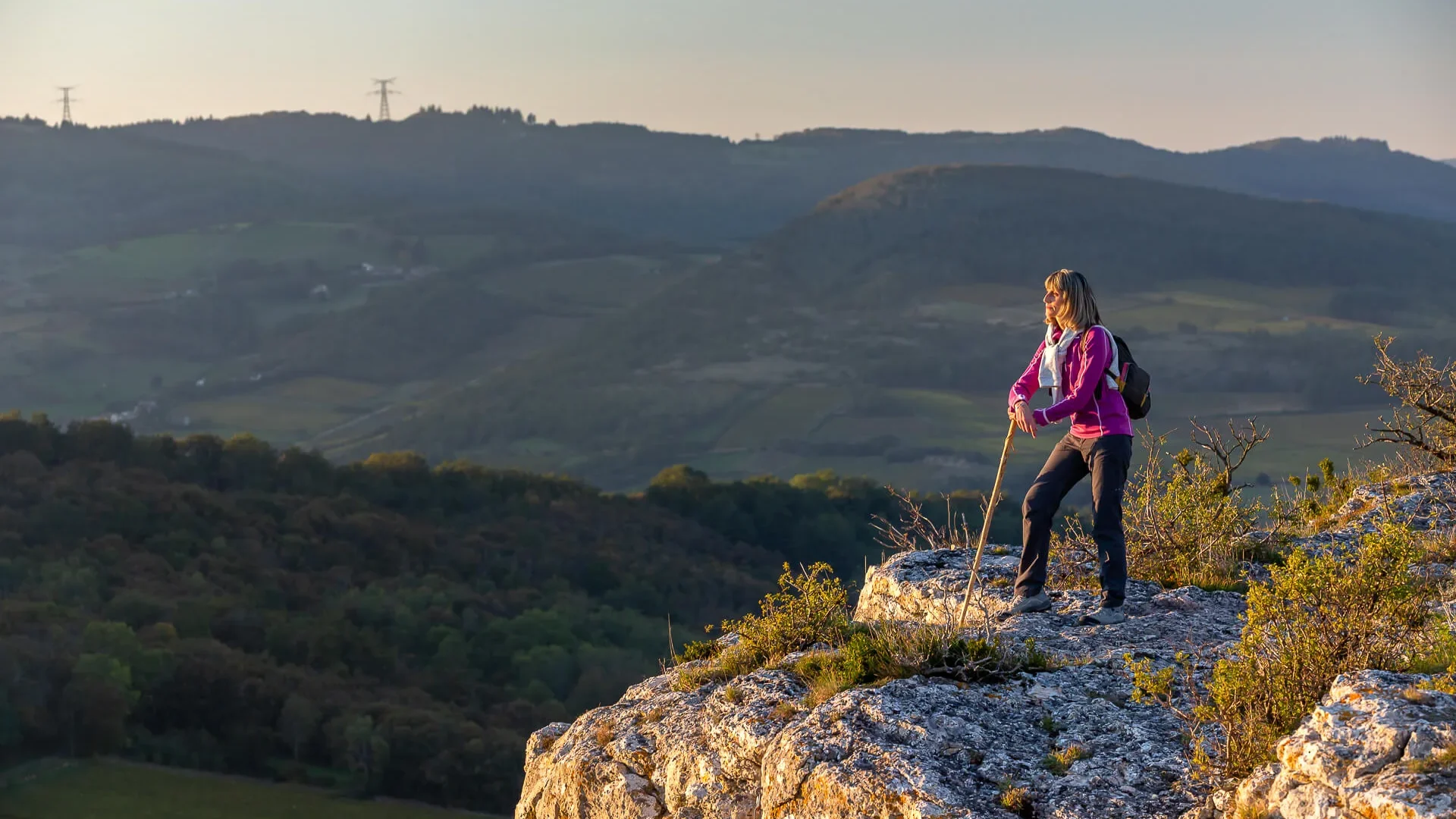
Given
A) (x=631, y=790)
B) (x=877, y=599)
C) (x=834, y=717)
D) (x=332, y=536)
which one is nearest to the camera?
(x=834, y=717)

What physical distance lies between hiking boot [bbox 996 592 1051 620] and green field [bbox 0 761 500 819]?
53.5 metres

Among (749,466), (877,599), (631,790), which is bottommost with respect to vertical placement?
(749,466)

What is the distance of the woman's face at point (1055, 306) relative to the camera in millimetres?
7949

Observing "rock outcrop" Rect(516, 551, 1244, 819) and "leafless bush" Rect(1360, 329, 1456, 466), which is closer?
"rock outcrop" Rect(516, 551, 1244, 819)

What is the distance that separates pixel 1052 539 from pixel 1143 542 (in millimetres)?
650

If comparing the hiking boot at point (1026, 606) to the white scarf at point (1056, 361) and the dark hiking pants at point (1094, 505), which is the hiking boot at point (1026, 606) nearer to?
the dark hiking pants at point (1094, 505)

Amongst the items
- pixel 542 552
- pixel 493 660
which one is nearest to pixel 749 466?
pixel 542 552

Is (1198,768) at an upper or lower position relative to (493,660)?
upper

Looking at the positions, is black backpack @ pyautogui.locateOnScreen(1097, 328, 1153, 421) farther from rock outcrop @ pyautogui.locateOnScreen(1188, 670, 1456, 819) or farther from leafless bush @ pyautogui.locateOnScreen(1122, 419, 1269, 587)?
rock outcrop @ pyautogui.locateOnScreen(1188, 670, 1456, 819)

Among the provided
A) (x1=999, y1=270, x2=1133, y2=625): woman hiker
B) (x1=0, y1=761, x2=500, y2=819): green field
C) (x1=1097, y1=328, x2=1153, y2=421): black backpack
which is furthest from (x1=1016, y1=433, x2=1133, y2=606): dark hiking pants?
(x1=0, y1=761, x2=500, y2=819): green field

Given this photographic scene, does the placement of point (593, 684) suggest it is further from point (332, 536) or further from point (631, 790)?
point (631, 790)

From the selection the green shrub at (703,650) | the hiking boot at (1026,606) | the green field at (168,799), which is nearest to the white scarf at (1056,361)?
the hiking boot at (1026,606)

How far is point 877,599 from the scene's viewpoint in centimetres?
933

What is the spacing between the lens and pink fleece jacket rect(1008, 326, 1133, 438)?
25.7ft
